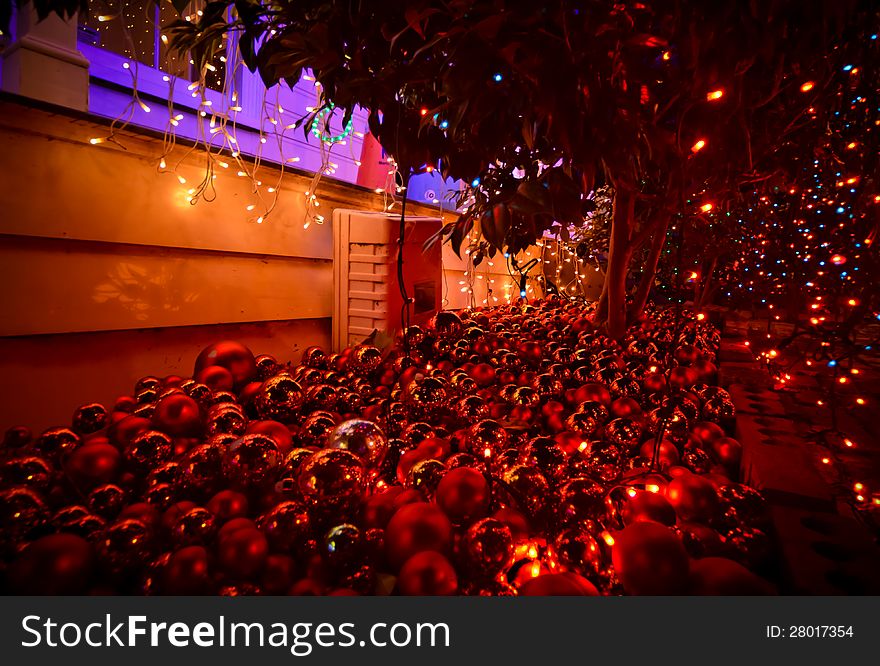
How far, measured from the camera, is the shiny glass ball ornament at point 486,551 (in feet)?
1.87

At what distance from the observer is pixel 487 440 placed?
876 mm

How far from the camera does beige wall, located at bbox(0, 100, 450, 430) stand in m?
1.37

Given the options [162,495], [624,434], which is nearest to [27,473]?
[162,495]

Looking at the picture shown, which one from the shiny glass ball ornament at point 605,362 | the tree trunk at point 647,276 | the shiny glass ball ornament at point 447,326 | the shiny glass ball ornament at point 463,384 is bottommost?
the shiny glass ball ornament at point 463,384

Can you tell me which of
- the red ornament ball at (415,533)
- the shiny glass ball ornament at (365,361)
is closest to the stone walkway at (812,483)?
the red ornament ball at (415,533)

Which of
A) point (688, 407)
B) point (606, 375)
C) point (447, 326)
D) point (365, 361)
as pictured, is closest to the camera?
point (688, 407)

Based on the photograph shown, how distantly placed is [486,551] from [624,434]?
516 millimetres

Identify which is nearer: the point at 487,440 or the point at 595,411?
the point at 487,440

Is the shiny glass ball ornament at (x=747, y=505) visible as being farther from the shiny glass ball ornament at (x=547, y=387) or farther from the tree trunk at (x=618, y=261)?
the tree trunk at (x=618, y=261)

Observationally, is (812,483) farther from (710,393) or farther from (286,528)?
(286,528)

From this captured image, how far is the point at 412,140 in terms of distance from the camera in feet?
3.25

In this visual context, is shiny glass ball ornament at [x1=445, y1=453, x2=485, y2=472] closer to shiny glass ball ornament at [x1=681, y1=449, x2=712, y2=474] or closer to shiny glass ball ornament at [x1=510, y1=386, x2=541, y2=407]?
shiny glass ball ornament at [x1=510, y1=386, x2=541, y2=407]

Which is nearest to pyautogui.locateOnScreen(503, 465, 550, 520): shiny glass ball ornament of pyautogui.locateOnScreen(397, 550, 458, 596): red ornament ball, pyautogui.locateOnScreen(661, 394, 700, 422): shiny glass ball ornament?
pyautogui.locateOnScreen(397, 550, 458, 596): red ornament ball
